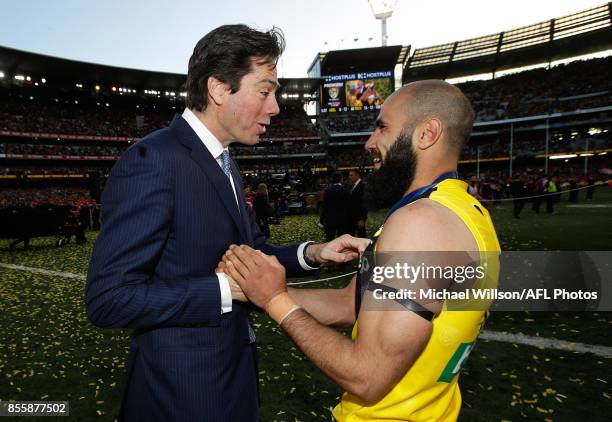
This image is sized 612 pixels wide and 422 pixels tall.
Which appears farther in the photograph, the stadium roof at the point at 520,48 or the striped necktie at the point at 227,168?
the stadium roof at the point at 520,48

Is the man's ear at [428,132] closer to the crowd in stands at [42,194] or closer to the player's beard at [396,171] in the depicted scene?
the player's beard at [396,171]

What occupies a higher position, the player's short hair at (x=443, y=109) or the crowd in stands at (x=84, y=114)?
the crowd in stands at (x=84, y=114)

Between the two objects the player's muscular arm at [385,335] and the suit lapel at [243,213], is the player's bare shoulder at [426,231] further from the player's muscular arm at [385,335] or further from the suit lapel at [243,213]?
the suit lapel at [243,213]

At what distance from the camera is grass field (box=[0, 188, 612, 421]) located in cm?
351

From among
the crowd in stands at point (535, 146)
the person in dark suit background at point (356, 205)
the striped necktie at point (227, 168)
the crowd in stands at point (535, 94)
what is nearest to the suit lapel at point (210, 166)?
the striped necktie at point (227, 168)

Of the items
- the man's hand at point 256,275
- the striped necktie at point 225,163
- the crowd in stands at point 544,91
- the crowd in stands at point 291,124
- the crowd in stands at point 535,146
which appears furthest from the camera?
the crowd in stands at point 291,124

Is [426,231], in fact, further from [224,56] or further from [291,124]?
[291,124]

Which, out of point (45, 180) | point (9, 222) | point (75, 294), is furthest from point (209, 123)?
point (45, 180)

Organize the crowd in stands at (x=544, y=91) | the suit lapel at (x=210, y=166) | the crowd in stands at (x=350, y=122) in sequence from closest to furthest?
the suit lapel at (x=210, y=166) → the crowd in stands at (x=544, y=91) → the crowd in stands at (x=350, y=122)

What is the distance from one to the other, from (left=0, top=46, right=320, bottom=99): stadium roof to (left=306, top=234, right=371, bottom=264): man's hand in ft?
123

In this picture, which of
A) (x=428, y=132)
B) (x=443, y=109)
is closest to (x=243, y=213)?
(x=428, y=132)

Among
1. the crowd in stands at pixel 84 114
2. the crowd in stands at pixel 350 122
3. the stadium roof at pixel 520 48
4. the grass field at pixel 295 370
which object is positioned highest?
the stadium roof at pixel 520 48

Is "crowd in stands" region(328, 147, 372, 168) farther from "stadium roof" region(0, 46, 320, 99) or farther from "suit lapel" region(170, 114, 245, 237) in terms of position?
"suit lapel" region(170, 114, 245, 237)

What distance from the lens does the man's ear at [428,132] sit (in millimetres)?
1691
